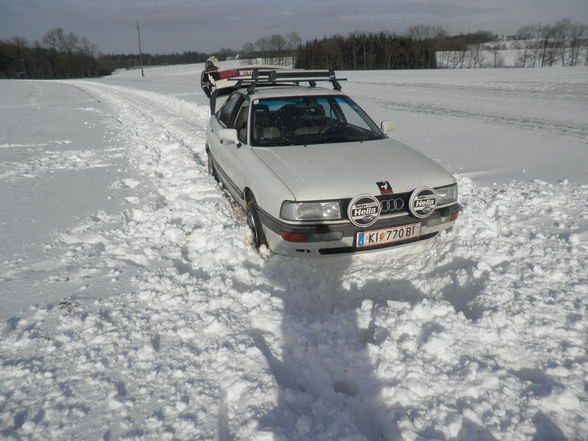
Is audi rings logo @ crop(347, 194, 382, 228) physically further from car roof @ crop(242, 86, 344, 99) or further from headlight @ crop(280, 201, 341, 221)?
car roof @ crop(242, 86, 344, 99)

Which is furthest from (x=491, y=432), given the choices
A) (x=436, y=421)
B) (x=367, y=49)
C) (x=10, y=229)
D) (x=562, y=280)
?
(x=367, y=49)

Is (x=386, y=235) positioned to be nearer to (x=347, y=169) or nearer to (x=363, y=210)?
(x=363, y=210)

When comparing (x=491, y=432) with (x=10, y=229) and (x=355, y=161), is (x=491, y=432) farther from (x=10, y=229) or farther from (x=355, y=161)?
(x=10, y=229)

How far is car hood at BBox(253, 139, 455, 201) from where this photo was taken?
10.1 feet

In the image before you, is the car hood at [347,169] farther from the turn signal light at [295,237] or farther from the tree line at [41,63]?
the tree line at [41,63]

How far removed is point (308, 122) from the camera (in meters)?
4.25

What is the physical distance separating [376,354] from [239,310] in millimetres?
1059

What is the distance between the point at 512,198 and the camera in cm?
479

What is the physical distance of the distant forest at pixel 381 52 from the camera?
5372 cm

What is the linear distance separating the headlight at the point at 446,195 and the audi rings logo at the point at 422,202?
0.47 feet

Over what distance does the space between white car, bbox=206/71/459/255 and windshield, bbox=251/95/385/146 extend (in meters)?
0.01

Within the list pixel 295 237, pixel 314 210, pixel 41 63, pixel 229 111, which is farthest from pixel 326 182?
pixel 41 63

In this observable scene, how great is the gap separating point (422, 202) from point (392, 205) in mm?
253

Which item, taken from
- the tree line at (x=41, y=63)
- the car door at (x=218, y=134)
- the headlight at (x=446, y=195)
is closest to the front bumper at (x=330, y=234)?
the headlight at (x=446, y=195)
